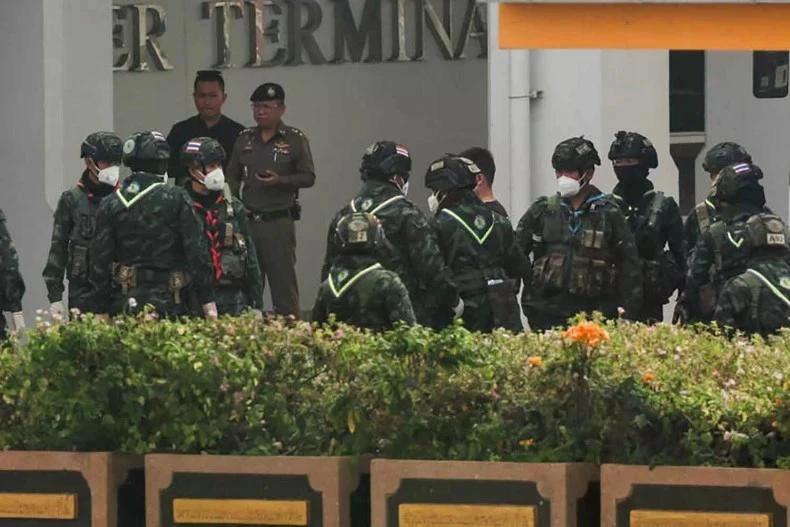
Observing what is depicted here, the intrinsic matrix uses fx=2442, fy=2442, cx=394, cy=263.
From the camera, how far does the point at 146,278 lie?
12414 mm

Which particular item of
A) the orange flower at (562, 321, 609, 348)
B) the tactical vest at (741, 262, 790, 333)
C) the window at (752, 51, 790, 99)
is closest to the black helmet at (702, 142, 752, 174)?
the window at (752, 51, 790, 99)

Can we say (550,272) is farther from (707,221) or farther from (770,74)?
(770,74)

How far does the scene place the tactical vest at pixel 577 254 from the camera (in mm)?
13141

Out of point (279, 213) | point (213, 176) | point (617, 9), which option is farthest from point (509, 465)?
point (279, 213)

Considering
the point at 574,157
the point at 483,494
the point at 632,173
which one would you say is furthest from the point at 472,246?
the point at 483,494

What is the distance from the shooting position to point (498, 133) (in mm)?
17000

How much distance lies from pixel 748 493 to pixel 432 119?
1340 cm

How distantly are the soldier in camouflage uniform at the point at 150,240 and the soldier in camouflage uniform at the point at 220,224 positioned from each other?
459 mm

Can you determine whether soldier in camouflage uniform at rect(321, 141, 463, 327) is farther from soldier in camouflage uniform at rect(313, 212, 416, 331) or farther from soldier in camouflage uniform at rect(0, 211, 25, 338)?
soldier in camouflage uniform at rect(0, 211, 25, 338)

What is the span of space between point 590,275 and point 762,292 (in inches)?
89.3

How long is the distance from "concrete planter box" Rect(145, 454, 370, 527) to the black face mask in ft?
24.3

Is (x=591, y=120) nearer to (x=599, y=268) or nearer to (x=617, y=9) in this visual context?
(x=599, y=268)

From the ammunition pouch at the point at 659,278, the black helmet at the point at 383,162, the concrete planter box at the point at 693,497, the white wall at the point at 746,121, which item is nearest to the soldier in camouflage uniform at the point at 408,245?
the black helmet at the point at 383,162

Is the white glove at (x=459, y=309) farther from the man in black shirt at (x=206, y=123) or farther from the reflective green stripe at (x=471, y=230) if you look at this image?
the man in black shirt at (x=206, y=123)
